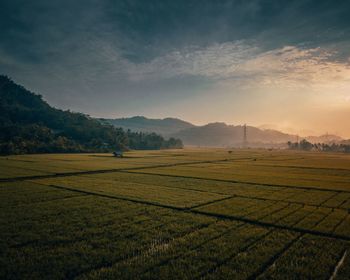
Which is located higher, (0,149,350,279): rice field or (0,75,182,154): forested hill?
(0,75,182,154): forested hill

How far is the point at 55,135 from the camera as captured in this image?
128625 millimetres

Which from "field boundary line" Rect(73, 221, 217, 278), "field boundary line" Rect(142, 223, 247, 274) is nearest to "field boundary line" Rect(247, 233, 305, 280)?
"field boundary line" Rect(142, 223, 247, 274)

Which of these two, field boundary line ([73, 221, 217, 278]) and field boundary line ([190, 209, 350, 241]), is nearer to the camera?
field boundary line ([73, 221, 217, 278])

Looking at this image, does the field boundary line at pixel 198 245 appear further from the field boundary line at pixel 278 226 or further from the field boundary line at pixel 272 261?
the field boundary line at pixel 272 261

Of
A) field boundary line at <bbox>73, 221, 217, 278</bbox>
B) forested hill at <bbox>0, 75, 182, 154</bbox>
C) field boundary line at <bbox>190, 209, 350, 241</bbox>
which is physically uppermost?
→ forested hill at <bbox>0, 75, 182, 154</bbox>

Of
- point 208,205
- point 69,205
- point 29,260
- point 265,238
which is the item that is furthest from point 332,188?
point 29,260

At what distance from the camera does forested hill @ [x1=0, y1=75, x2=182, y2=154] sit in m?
99.8

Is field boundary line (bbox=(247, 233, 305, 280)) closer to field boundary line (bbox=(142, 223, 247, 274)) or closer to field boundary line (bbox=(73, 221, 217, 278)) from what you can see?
field boundary line (bbox=(142, 223, 247, 274))

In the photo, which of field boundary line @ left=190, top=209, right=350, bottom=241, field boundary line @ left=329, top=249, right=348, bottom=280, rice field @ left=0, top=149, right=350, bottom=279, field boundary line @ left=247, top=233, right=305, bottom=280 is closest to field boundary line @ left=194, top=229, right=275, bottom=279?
rice field @ left=0, top=149, right=350, bottom=279

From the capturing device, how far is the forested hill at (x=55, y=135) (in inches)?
3930

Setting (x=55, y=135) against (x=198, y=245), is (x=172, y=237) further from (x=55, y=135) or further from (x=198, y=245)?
(x=55, y=135)

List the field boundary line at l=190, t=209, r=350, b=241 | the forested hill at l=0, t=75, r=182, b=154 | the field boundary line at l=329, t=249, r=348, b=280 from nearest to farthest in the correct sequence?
the field boundary line at l=329, t=249, r=348, b=280, the field boundary line at l=190, t=209, r=350, b=241, the forested hill at l=0, t=75, r=182, b=154

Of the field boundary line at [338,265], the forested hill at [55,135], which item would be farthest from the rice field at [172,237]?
the forested hill at [55,135]

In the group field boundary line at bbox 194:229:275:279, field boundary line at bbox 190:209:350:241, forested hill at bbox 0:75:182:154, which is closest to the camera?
field boundary line at bbox 194:229:275:279
